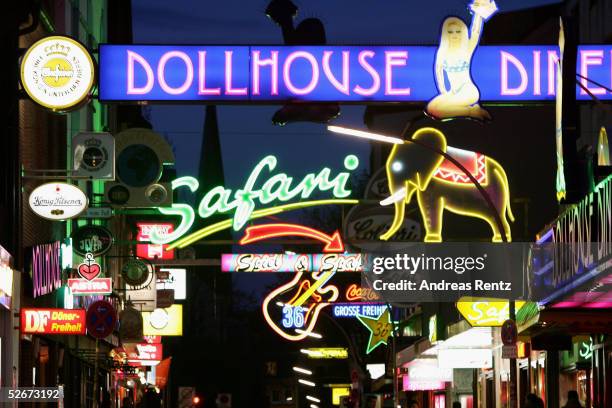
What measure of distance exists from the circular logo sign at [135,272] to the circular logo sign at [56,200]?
1431 cm

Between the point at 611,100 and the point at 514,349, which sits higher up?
the point at 611,100

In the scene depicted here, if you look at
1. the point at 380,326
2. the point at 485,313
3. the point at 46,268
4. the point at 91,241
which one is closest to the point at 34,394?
the point at 46,268

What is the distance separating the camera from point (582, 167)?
1962cm

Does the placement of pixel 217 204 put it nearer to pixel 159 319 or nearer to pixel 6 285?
pixel 6 285

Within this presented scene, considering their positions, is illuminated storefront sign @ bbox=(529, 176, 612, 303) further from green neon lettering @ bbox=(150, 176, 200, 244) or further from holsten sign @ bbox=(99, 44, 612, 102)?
green neon lettering @ bbox=(150, 176, 200, 244)

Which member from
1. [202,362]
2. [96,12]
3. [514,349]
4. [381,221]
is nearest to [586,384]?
[514,349]

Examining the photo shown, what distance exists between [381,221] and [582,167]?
58.9 ft

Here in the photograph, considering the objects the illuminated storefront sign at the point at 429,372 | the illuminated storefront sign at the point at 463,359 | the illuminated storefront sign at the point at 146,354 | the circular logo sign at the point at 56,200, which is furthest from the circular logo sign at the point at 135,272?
the circular logo sign at the point at 56,200

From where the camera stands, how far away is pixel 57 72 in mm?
22156

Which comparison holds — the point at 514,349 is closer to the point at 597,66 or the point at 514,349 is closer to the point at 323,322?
the point at 597,66

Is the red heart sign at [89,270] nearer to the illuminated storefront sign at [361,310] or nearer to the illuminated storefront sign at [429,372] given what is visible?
the illuminated storefront sign at [429,372]

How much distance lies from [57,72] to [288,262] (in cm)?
1733

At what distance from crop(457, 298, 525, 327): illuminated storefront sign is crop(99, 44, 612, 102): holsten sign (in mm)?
6103

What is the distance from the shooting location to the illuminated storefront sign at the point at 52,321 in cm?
2481
